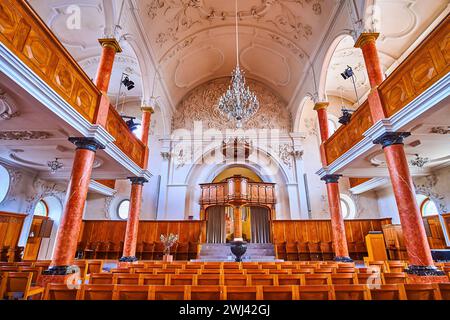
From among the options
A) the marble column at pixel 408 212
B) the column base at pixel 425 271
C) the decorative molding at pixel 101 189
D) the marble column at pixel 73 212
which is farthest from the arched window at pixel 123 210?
the column base at pixel 425 271

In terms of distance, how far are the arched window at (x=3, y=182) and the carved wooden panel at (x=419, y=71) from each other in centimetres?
1360

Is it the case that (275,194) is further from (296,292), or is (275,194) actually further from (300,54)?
(296,292)

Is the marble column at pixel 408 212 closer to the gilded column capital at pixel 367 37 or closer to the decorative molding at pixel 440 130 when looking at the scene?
the decorative molding at pixel 440 130

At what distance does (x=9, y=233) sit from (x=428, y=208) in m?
18.9

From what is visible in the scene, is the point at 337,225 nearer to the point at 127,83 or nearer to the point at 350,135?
the point at 350,135

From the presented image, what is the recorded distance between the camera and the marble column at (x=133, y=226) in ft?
26.7

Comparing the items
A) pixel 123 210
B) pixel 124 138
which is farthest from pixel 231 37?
pixel 123 210

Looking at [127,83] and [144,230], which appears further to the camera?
[144,230]

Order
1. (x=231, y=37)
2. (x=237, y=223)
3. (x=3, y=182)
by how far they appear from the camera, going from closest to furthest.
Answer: (x=3, y=182) → (x=237, y=223) → (x=231, y=37)

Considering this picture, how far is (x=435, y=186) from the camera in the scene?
1052cm

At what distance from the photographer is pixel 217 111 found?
1526 cm

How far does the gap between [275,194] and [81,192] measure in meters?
10.5

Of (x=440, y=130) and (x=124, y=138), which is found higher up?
(x=124, y=138)
